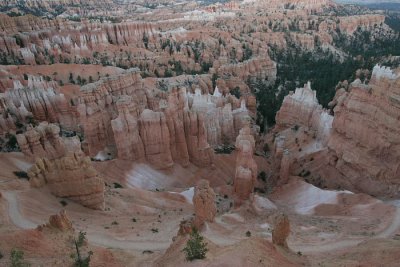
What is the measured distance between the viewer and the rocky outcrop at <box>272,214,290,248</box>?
15398mm

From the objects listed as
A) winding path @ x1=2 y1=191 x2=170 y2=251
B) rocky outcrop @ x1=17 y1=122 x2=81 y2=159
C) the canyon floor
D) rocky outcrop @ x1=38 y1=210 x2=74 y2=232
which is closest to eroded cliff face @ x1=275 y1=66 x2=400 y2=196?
the canyon floor

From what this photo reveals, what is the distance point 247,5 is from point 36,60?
13125 centimetres

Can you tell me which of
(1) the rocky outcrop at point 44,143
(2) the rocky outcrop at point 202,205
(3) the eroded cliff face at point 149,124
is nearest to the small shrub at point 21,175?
(1) the rocky outcrop at point 44,143

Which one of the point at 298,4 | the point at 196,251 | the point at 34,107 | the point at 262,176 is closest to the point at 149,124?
the point at 262,176

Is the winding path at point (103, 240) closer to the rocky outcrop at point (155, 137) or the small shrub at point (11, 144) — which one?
the small shrub at point (11, 144)

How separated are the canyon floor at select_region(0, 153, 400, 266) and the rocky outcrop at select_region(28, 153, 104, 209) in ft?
1.78

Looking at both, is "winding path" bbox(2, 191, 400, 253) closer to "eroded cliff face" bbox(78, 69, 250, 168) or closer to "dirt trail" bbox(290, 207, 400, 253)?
"dirt trail" bbox(290, 207, 400, 253)

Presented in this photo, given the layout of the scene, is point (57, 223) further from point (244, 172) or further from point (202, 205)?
point (244, 172)

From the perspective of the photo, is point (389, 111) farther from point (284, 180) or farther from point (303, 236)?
point (303, 236)

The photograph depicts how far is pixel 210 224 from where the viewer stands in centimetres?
1958

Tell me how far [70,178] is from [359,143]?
72.9 ft

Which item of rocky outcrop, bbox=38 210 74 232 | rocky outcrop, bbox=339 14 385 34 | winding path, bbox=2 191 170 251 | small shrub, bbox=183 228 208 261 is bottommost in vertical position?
rocky outcrop, bbox=339 14 385 34

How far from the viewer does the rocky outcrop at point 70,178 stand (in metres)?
20.8

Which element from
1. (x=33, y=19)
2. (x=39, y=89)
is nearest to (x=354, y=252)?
(x=39, y=89)
